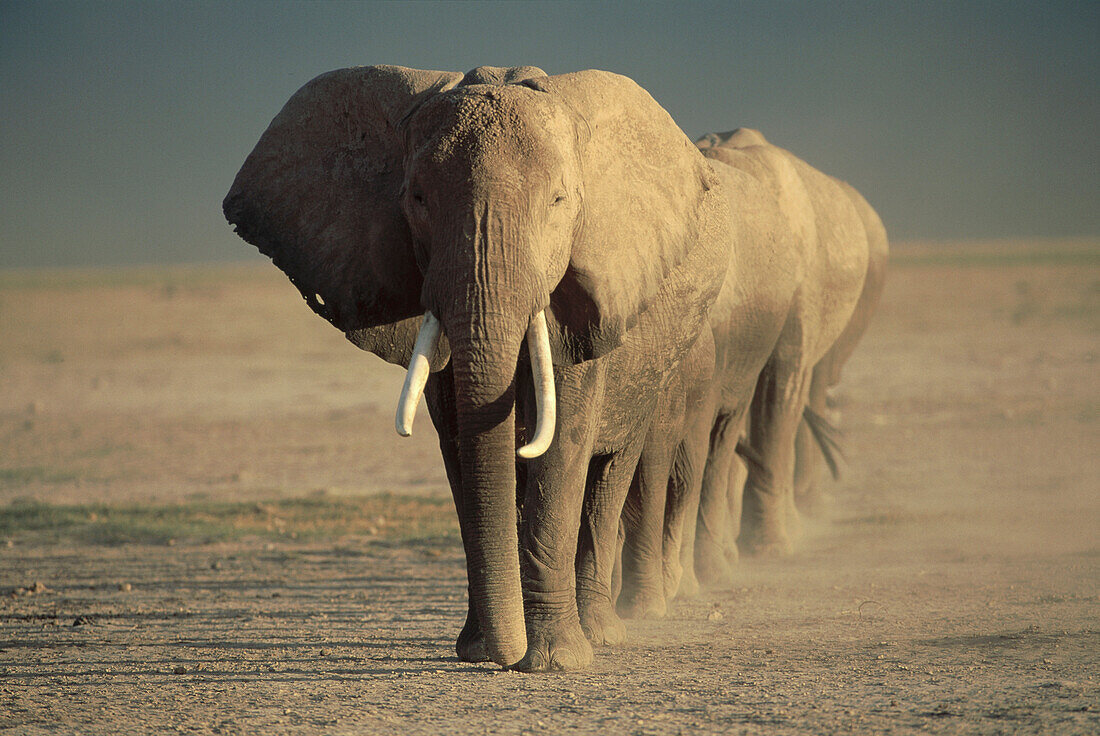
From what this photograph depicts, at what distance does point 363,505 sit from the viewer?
1262 centimetres

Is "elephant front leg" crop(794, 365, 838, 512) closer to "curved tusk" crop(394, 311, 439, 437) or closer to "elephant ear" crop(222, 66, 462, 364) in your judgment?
"elephant ear" crop(222, 66, 462, 364)

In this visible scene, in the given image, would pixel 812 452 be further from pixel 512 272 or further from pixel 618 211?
pixel 512 272

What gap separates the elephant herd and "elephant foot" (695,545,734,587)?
1.45 metres

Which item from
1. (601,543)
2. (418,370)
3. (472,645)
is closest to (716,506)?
(601,543)

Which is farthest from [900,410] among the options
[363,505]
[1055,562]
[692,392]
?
[692,392]

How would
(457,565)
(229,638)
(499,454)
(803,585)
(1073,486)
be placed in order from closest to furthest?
(499,454)
(229,638)
(803,585)
(457,565)
(1073,486)

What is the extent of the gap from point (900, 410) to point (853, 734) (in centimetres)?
1537

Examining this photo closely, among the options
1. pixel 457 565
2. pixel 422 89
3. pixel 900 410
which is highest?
pixel 422 89

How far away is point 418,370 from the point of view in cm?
531

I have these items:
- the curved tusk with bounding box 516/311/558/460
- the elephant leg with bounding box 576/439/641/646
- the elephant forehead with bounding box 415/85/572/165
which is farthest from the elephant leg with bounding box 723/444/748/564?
the elephant forehead with bounding box 415/85/572/165

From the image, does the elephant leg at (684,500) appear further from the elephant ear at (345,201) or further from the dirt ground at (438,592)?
the elephant ear at (345,201)

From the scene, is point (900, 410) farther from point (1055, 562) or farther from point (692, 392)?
point (692, 392)

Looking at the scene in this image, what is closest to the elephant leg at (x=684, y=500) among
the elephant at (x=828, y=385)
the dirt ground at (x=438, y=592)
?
the dirt ground at (x=438, y=592)

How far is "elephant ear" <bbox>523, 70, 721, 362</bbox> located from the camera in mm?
5742
